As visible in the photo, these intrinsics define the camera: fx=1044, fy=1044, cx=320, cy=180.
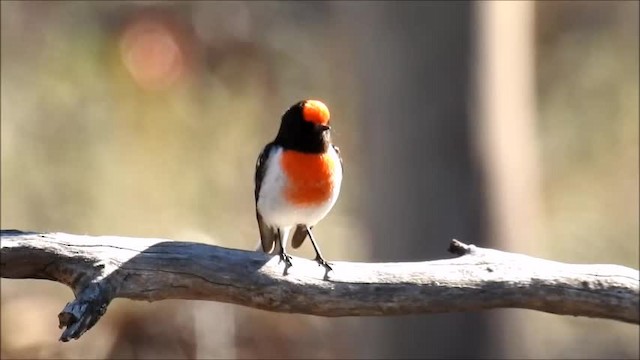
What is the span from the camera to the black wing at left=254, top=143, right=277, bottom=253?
11.1 ft

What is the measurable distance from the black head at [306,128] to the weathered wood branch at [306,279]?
46cm

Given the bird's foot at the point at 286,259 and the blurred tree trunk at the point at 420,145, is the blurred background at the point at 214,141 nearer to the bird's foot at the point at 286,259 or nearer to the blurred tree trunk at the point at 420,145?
the blurred tree trunk at the point at 420,145

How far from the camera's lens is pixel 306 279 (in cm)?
287

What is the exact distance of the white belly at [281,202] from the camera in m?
3.29

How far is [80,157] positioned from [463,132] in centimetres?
372

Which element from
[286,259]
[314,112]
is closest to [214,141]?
[314,112]

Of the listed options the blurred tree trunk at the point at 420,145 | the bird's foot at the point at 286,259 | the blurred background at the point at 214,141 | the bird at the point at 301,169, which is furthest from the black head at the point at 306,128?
the blurred background at the point at 214,141

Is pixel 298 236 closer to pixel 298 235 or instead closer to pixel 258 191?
pixel 298 235

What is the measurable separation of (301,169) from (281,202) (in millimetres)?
132

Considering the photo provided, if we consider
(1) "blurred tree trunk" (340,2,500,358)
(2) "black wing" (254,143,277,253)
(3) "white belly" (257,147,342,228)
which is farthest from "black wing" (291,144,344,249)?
(1) "blurred tree trunk" (340,2,500,358)

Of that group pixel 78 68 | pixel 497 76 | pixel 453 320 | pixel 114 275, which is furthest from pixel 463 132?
pixel 78 68

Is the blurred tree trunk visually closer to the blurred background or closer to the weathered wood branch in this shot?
the blurred background

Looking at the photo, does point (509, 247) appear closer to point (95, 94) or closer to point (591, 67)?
point (591, 67)

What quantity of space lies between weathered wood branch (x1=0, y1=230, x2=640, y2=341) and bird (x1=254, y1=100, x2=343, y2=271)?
34cm
